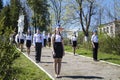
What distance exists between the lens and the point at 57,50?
46.8ft

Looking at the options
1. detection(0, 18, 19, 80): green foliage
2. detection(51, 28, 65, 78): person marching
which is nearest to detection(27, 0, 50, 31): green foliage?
detection(51, 28, 65, 78): person marching

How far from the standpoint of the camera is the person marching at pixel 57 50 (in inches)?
558

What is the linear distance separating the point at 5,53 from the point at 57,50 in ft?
19.4

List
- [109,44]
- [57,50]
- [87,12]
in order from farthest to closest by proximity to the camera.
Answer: [87,12]
[109,44]
[57,50]

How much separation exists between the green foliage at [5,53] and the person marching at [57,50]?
5.24 meters

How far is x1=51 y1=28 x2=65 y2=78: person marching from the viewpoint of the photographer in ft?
46.5

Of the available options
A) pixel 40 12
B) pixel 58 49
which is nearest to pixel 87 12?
pixel 40 12

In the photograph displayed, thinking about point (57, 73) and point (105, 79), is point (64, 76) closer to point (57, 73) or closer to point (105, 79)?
point (57, 73)

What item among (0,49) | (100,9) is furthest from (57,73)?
(100,9)

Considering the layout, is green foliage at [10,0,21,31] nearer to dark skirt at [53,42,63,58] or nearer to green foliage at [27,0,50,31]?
green foliage at [27,0,50,31]

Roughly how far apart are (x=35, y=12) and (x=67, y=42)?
1819cm

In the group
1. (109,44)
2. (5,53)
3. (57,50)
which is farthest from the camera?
(109,44)

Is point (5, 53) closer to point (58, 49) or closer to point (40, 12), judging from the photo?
point (58, 49)

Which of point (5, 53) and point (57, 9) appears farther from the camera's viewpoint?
point (57, 9)
